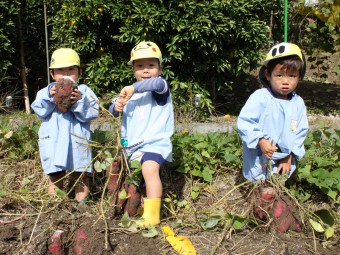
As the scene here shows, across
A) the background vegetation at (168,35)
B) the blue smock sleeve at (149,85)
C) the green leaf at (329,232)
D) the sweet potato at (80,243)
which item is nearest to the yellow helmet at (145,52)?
the blue smock sleeve at (149,85)

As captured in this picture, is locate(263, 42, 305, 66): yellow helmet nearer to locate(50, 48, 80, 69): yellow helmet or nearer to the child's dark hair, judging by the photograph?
the child's dark hair

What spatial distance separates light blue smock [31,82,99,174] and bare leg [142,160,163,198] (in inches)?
17.8

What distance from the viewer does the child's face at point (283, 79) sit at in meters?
3.09

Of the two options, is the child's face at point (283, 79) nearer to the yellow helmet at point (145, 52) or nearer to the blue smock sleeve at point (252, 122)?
the blue smock sleeve at point (252, 122)

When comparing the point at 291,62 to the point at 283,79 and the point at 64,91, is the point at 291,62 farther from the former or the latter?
the point at 64,91

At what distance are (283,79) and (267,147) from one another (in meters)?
0.49

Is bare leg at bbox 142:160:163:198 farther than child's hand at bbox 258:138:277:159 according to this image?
Yes

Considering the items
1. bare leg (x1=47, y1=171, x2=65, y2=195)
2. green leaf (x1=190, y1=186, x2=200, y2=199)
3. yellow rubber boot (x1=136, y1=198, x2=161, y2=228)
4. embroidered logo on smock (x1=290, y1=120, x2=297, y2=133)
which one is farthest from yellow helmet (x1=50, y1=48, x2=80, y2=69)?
embroidered logo on smock (x1=290, y1=120, x2=297, y2=133)

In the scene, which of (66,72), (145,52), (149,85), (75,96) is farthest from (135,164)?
(66,72)

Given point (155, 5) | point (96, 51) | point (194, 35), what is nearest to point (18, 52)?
point (96, 51)

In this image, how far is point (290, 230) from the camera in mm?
3080

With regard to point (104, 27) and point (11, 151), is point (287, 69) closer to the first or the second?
point (11, 151)

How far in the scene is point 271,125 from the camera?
10.2 ft

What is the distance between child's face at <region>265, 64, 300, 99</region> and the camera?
309cm
